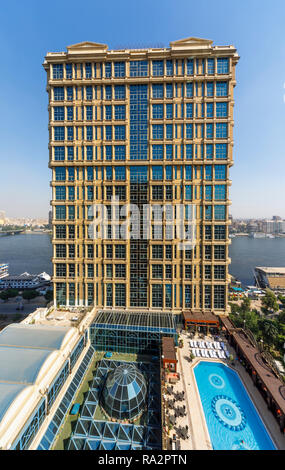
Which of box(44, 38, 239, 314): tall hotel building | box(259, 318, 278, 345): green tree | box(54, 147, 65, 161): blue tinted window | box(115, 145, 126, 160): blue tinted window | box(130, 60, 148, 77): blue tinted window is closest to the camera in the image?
box(259, 318, 278, 345): green tree

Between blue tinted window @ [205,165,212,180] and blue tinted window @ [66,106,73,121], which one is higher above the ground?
blue tinted window @ [66,106,73,121]

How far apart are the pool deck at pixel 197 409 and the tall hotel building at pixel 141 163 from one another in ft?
35.8

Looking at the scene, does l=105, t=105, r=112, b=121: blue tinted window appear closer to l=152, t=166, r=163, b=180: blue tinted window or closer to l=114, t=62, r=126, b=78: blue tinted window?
l=114, t=62, r=126, b=78: blue tinted window

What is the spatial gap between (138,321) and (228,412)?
709 inches

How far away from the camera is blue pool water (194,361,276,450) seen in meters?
19.4

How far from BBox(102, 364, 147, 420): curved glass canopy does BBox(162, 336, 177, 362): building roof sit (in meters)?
5.03

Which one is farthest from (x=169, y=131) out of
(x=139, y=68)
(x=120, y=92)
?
(x=139, y=68)

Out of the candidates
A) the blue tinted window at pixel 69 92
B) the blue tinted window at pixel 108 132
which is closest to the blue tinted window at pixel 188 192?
the blue tinted window at pixel 108 132

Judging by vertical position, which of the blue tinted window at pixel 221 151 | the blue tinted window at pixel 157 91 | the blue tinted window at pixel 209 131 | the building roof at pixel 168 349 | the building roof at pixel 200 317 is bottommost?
the building roof at pixel 168 349

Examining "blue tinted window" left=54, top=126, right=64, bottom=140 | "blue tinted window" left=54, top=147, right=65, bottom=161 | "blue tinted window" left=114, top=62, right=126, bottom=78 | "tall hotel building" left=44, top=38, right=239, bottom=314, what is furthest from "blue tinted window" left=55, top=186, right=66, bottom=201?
"blue tinted window" left=114, top=62, right=126, bottom=78

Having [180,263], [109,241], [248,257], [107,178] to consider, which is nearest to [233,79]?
[107,178]

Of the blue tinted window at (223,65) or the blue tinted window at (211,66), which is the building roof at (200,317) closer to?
the blue tinted window at (211,66)

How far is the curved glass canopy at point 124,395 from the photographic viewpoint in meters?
22.7
